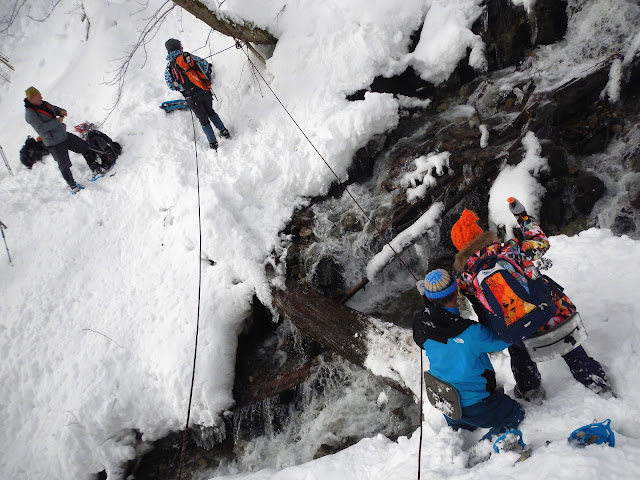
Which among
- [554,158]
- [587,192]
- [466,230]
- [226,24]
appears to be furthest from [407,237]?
[226,24]

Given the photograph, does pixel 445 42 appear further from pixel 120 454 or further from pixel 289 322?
pixel 120 454

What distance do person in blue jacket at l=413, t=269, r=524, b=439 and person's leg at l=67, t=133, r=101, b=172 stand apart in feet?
23.6

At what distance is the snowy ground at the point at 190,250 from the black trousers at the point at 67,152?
0.48 meters

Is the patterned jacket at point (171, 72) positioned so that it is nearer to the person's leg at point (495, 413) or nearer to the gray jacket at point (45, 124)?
the gray jacket at point (45, 124)

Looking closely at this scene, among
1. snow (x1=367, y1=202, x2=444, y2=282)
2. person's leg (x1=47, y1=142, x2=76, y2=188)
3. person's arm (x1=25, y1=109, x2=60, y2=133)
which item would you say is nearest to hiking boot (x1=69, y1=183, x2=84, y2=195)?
person's leg (x1=47, y1=142, x2=76, y2=188)

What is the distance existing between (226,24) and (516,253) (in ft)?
20.5

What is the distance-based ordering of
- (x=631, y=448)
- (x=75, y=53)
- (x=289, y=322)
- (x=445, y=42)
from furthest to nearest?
(x=75, y=53) → (x=445, y=42) → (x=289, y=322) → (x=631, y=448)

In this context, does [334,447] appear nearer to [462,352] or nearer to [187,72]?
[462,352]

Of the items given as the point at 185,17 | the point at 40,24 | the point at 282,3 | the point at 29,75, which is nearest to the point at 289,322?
the point at 282,3

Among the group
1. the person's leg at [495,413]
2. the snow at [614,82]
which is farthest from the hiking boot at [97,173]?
the snow at [614,82]

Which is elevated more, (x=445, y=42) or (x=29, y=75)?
(x=29, y=75)

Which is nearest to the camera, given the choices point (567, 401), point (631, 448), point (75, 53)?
point (631, 448)

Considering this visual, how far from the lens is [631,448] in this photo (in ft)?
6.77

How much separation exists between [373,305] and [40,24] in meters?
12.9
